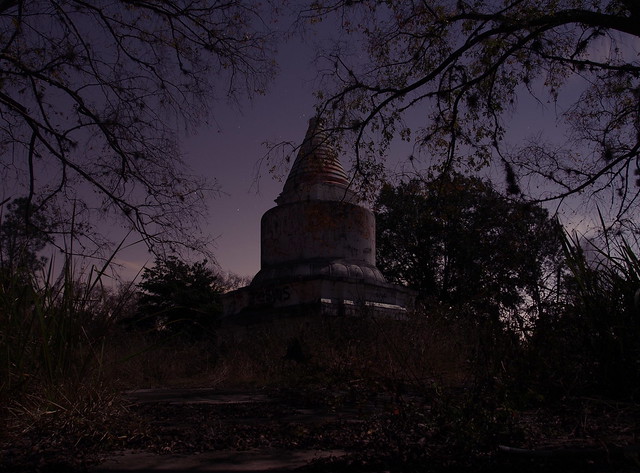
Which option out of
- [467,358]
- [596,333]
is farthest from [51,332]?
[596,333]

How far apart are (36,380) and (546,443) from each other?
3.15 meters

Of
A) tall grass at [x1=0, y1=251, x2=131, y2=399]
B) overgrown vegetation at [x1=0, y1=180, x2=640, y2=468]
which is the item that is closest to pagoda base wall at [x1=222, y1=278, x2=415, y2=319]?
overgrown vegetation at [x1=0, y1=180, x2=640, y2=468]

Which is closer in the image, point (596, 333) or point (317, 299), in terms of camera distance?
point (596, 333)

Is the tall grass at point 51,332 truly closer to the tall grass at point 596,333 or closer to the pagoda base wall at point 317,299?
the tall grass at point 596,333

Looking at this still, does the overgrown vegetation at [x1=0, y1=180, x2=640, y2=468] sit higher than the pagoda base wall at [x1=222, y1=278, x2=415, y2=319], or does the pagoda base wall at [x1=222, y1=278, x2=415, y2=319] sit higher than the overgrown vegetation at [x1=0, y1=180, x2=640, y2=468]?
the pagoda base wall at [x1=222, y1=278, x2=415, y2=319]

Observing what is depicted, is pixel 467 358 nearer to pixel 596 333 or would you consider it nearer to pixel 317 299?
pixel 596 333

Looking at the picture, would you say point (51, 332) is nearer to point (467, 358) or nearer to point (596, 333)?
point (467, 358)

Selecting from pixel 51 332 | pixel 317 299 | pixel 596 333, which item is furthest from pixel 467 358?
pixel 317 299

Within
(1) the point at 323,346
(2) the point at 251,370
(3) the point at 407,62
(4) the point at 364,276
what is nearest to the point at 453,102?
(3) the point at 407,62

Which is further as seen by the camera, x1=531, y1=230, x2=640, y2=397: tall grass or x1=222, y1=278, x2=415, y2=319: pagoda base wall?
x1=222, y1=278, x2=415, y2=319: pagoda base wall

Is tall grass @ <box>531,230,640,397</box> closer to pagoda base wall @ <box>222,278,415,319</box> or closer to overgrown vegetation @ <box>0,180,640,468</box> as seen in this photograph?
overgrown vegetation @ <box>0,180,640,468</box>

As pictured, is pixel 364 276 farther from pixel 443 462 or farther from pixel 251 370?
pixel 443 462

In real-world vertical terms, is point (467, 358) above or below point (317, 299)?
below

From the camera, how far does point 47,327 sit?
12.1 feet
